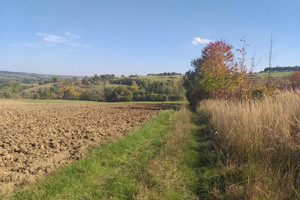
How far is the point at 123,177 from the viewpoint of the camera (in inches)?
162

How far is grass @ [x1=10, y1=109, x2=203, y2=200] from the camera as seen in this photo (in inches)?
134

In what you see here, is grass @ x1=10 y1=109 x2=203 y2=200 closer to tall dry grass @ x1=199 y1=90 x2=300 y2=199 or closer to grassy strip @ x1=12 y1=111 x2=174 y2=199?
grassy strip @ x1=12 y1=111 x2=174 y2=199

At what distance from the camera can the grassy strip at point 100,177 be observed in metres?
3.46

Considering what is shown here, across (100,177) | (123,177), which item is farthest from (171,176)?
(100,177)

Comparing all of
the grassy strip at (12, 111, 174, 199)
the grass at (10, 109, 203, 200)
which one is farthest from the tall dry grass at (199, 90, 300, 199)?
the grassy strip at (12, 111, 174, 199)

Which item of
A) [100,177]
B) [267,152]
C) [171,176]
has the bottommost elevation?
[100,177]

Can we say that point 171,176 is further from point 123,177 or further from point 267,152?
point 267,152

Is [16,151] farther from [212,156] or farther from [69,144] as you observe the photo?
[212,156]

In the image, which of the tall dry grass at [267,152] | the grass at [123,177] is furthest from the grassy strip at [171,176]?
the tall dry grass at [267,152]

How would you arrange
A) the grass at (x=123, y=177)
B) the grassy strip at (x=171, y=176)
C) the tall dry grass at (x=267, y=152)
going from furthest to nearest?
the grass at (x=123, y=177)
the grassy strip at (x=171, y=176)
the tall dry grass at (x=267, y=152)

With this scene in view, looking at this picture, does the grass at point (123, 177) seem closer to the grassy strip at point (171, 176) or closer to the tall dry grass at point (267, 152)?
the grassy strip at point (171, 176)

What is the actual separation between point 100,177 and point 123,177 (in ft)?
1.98

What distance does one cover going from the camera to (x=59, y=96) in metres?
63.7

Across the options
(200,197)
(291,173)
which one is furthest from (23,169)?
(291,173)
